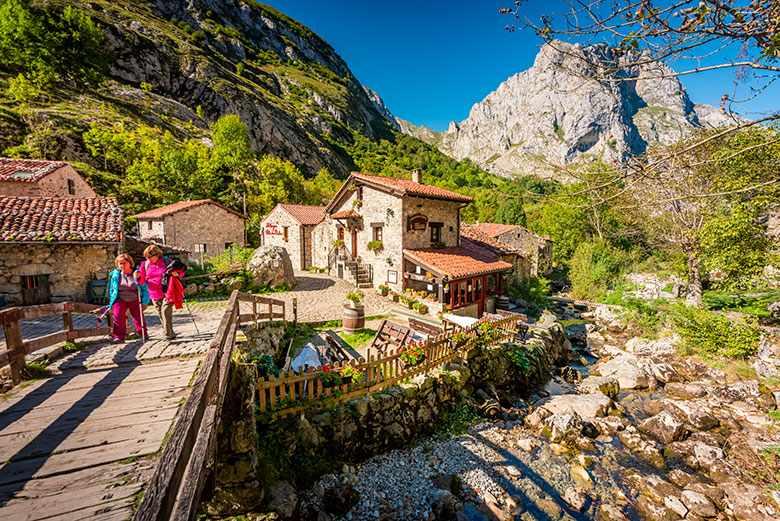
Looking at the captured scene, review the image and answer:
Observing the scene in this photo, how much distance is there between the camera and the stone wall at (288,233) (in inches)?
1048

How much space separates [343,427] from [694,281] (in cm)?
2216

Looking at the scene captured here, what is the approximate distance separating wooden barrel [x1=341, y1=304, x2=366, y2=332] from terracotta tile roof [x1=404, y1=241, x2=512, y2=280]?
16.2 feet

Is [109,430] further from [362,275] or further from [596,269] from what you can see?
[596,269]

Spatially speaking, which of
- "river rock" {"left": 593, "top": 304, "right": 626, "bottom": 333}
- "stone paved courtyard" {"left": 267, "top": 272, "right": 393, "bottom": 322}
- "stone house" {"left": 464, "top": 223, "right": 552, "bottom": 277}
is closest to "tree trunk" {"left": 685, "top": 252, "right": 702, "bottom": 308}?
"river rock" {"left": 593, "top": 304, "right": 626, "bottom": 333}

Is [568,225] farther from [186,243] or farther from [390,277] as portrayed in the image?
[186,243]

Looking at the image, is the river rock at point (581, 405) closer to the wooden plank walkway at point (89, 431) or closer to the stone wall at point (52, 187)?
the wooden plank walkway at point (89, 431)

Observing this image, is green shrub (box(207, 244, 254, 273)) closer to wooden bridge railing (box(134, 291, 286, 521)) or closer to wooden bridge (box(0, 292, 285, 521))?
wooden bridge (box(0, 292, 285, 521))

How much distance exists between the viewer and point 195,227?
2536 cm

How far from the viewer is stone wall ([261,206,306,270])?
26609mm

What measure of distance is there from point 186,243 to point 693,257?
3477 cm

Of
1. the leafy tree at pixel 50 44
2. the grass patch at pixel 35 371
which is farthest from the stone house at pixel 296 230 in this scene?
the leafy tree at pixel 50 44

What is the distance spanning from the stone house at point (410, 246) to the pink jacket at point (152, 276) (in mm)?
11927

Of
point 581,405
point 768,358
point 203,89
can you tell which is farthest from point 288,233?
point 203,89

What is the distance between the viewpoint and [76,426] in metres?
3.94
